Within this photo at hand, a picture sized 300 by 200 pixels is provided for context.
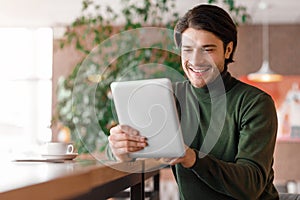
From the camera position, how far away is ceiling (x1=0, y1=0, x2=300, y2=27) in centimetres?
609

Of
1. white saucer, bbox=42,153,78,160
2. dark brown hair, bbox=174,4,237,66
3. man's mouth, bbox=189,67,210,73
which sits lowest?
white saucer, bbox=42,153,78,160

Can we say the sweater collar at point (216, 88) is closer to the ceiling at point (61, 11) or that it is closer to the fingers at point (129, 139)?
the fingers at point (129, 139)

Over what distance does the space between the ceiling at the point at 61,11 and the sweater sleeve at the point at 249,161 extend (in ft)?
15.3

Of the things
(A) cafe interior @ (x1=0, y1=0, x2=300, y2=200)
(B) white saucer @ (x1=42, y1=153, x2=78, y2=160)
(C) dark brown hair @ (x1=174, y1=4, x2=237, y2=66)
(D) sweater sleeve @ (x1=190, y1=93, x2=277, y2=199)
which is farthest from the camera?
(A) cafe interior @ (x1=0, y1=0, x2=300, y2=200)

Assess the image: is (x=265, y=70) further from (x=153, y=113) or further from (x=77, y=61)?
(x=153, y=113)

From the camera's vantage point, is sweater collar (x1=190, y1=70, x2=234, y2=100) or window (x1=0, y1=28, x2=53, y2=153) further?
window (x1=0, y1=28, x2=53, y2=153)

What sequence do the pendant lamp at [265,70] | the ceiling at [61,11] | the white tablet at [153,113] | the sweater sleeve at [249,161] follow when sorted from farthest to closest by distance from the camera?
the pendant lamp at [265,70] < the ceiling at [61,11] < the sweater sleeve at [249,161] < the white tablet at [153,113]

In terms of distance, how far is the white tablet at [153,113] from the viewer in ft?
3.48

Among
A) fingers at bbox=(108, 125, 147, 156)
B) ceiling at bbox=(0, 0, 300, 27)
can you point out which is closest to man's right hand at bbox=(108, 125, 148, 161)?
fingers at bbox=(108, 125, 147, 156)

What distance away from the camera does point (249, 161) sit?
1.39 meters

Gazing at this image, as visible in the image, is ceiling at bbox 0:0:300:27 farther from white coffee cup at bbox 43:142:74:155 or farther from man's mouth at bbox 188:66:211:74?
man's mouth at bbox 188:66:211:74

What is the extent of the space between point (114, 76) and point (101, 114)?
1.48 feet

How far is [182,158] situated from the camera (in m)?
1.13

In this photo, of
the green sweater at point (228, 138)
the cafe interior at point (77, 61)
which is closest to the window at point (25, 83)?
the cafe interior at point (77, 61)
